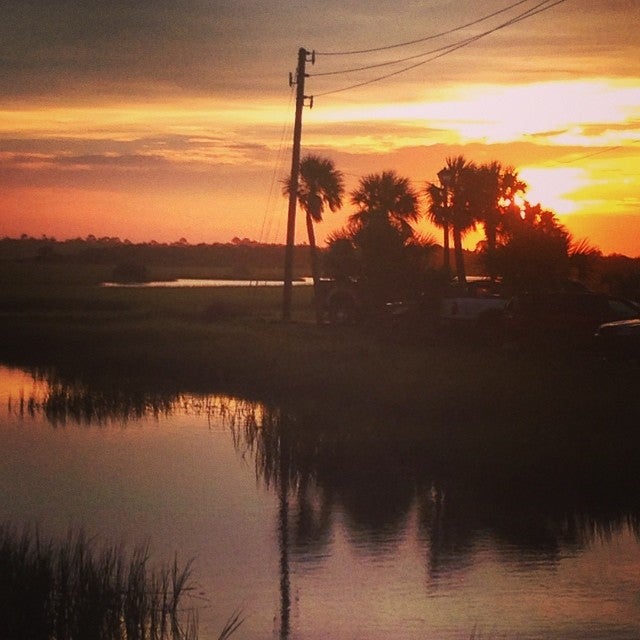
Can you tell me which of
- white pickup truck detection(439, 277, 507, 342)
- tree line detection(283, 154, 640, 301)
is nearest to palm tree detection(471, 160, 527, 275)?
tree line detection(283, 154, 640, 301)

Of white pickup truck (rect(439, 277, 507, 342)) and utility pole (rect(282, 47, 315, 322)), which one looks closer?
white pickup truck (rect(439, 277, 507, 342))

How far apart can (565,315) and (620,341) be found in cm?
489

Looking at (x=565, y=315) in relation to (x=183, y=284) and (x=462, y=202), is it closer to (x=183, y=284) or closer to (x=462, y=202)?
(x=462, y=202)

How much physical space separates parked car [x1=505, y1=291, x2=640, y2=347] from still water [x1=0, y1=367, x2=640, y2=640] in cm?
1557

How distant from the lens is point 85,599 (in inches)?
371

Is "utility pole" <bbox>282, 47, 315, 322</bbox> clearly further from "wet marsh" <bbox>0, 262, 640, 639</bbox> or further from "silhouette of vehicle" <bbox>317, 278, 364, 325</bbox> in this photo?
"wet marsh" <bbox>0, 262, 640, 639</bbox>

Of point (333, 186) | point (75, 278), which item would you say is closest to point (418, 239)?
point (333, 186)

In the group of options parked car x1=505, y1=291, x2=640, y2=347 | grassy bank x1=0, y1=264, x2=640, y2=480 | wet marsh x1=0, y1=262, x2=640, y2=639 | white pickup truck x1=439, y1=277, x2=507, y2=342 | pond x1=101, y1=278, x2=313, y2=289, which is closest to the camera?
wet marsh x1=0, y1=262, x2=640, y2=639

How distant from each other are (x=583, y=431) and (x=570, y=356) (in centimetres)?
1313

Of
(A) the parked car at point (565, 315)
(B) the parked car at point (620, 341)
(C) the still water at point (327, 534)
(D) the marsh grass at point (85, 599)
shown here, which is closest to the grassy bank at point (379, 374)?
(B) the parked car at point (620, 341)

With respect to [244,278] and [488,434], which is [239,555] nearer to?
[488,434]

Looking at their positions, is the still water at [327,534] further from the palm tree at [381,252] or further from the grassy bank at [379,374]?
the palm tree at [381,252]

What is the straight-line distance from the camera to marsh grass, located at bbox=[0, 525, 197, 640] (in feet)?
29.5

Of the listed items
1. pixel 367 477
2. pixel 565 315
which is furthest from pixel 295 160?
pixel 367 477
